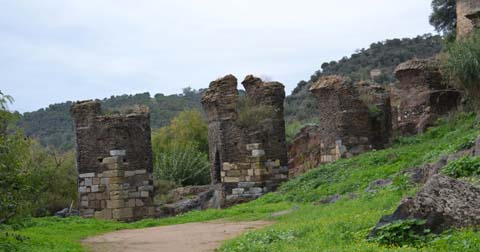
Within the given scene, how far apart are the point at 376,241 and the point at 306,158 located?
19739 mm

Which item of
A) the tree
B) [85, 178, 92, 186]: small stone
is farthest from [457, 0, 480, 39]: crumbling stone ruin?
the tree

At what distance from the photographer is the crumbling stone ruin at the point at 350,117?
21844mm

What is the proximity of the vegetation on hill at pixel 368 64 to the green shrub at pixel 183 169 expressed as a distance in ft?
53.0

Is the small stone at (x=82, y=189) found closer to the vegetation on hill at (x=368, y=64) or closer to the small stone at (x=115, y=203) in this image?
the small stone at (x=115, y=203)

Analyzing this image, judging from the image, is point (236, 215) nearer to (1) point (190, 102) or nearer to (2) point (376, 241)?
(2) point (376, 241)

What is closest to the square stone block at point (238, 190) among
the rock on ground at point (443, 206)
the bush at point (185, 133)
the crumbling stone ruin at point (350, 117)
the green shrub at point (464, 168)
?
the crumbling stone ruin at point (350, 117)

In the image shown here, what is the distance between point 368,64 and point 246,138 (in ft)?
119

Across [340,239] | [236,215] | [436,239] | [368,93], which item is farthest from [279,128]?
[436,239]

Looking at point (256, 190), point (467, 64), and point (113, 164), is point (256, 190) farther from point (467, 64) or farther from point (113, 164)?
point (467, 64)

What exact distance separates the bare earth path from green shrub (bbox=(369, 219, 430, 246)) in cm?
360

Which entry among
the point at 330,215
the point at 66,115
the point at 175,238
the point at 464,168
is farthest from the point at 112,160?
the point at 66,115

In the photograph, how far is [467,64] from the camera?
1714cm

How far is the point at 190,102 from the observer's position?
65.3 meters

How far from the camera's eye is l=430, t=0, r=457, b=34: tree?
40.1 metres
